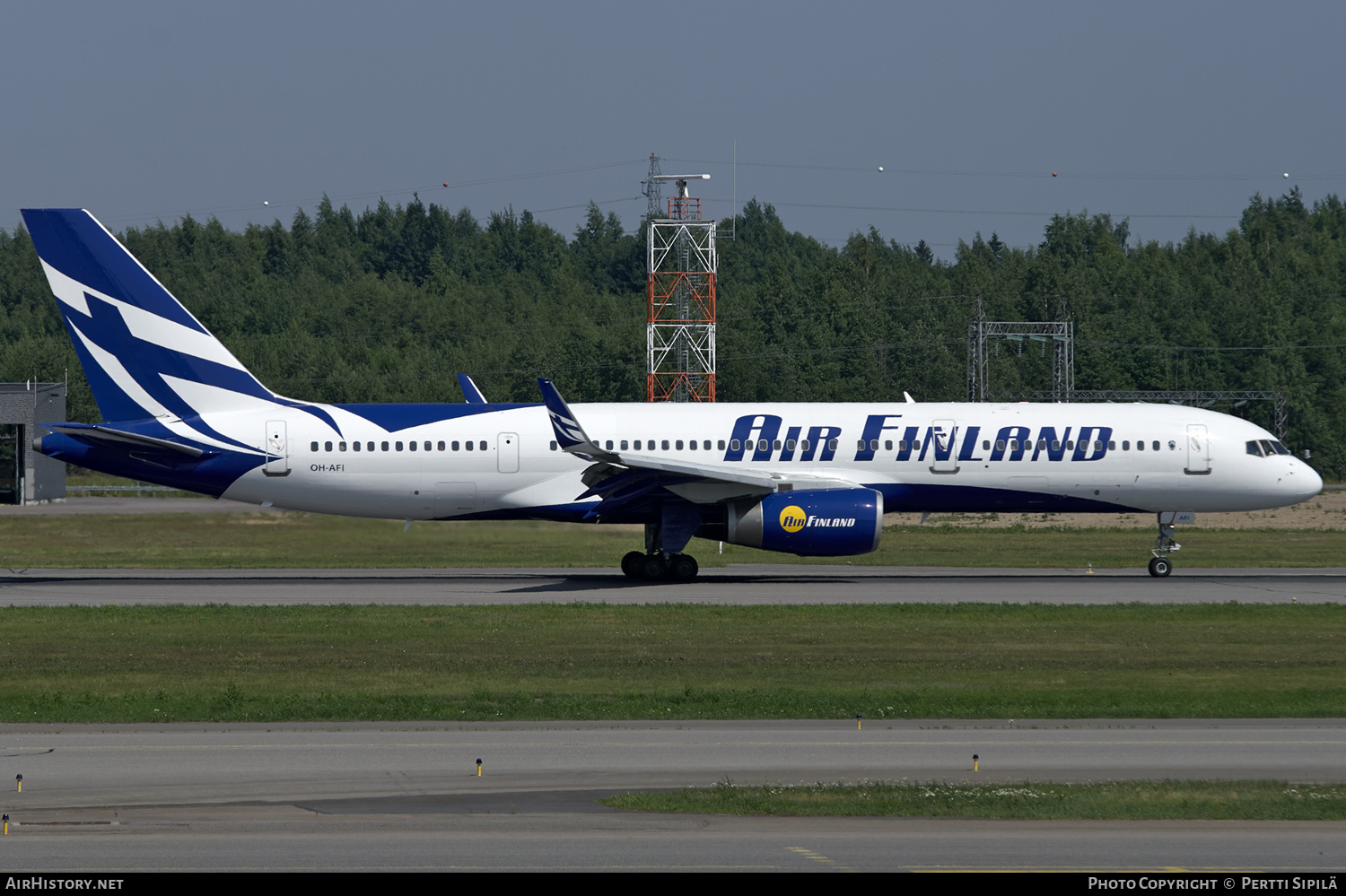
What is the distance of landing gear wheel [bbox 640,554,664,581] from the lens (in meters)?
33.2

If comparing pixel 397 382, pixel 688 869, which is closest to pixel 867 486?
pixel 688 869

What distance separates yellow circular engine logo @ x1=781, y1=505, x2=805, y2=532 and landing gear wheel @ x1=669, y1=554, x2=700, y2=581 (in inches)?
116

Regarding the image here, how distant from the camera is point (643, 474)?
3164cm

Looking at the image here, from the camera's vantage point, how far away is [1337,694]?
18.4 m

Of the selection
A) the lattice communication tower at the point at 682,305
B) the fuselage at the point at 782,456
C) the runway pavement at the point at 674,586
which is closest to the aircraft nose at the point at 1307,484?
the fuselage at the point at 782,456

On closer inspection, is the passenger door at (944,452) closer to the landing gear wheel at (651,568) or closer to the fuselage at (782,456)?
the fuselage at (782,456)

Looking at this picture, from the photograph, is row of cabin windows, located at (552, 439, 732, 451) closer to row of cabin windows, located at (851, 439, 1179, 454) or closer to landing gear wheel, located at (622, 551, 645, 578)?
row of cabin windows, located at (851, 439, 1179, 454)

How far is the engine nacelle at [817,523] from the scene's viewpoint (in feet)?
103

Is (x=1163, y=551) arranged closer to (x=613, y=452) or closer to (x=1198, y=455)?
(x=1198, y=455)

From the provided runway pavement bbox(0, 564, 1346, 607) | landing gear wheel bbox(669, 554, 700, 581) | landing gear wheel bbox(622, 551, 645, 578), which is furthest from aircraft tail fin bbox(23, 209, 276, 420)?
landing gear wheel bbox(669, 554, 700, 581)

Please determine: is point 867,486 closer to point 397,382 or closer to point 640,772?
point 640,772

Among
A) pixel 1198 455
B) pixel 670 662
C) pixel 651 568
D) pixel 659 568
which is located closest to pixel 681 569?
pixel 659 568

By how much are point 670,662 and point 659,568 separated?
12.0 meters

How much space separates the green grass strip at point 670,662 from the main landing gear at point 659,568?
203 inches
